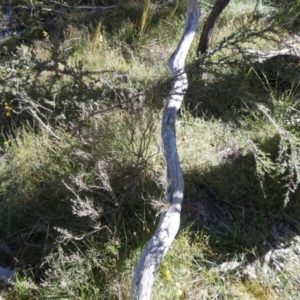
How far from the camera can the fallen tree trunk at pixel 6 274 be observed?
2901 mm

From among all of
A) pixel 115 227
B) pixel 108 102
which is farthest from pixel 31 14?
pixel 115 227

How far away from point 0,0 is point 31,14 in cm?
65

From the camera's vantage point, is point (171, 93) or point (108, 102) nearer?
point (171, 93)

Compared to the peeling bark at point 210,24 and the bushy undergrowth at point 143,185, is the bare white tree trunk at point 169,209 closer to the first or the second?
the bushy undergrowth at point 143,185

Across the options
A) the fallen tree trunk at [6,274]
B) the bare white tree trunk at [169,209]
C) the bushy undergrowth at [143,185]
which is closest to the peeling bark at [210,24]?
the bushy undergrowth at [143,185]

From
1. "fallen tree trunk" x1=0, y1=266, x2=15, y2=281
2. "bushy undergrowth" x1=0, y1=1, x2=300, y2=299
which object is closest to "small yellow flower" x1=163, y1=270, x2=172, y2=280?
"bushy undergrowth" x1=0, y1=1, x2=300, y2=299

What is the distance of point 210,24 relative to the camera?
176 inches

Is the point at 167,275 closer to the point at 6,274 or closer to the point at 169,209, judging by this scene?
the point at 169,209

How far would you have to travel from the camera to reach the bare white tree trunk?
2.54 meters

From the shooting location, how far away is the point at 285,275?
3012 millimetres

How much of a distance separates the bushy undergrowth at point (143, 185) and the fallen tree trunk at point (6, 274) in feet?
0.15

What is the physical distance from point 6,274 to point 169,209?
43.7 inches

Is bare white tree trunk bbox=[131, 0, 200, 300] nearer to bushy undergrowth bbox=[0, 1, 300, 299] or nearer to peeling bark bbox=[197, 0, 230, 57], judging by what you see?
bushy undergrowth bbox=[0, 1, 300, 299]

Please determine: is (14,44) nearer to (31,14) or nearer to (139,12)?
(31,14)
